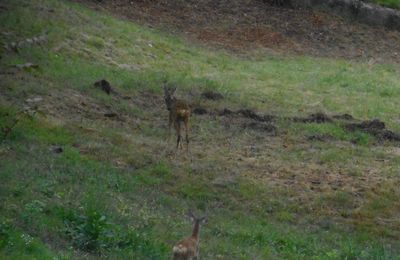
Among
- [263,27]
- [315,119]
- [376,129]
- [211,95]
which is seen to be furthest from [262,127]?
[263,27]

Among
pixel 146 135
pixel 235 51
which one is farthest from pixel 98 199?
pixel 235 51

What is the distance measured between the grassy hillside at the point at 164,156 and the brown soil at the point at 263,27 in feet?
11.2

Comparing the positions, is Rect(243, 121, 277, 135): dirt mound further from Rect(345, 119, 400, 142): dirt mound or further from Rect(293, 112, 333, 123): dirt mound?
Rect(345, 119, 400, 142): dirt mound

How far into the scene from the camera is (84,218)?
1054 centimetres

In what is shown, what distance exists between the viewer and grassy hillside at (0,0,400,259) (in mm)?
11242

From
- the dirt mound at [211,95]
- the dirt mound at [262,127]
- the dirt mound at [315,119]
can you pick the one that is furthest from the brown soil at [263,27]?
the dirt mound at [262,127]

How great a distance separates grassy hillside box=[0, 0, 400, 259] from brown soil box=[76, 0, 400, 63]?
3.41m

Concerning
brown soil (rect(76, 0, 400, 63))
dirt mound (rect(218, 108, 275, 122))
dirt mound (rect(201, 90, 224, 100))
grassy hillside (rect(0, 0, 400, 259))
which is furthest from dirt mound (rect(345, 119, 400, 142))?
brown soil (rect(76, 0, 400, 63))

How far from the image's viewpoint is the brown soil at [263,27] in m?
29.4

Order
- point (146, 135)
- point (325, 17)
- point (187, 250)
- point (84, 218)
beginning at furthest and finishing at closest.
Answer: point (325, 17), point (146, 135), point (84, 218), point (187, 250)

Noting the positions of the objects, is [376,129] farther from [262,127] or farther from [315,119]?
[262,127]

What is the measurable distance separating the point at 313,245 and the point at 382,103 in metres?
10.8

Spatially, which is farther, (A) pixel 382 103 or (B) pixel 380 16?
(B) pixel 380 16

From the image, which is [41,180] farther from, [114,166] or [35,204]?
[114,166]
